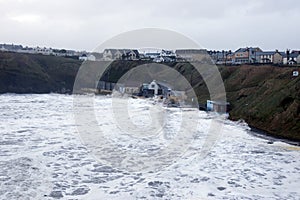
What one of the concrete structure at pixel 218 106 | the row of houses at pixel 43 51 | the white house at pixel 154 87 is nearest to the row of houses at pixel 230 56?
the row of houses at pixel 43 51

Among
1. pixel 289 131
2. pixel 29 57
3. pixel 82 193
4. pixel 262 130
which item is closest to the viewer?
pixel 82 193

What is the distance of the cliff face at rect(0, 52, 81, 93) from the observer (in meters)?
38.2

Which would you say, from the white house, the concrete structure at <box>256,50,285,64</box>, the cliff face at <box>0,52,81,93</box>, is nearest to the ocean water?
the white house

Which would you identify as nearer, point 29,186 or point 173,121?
point 29,186

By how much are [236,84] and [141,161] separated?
60.6 feet

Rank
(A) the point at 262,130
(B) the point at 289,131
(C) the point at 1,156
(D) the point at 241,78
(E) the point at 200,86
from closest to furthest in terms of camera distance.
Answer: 1. (C) the point at 1,156
2. (B) the point at 289,131
3. (A) the point at 262,130
4. (D) the point at 241,78
5. (E) the point at 200,86

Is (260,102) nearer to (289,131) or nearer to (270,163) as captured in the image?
(289,131)

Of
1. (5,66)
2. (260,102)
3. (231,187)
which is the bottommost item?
(231,187)

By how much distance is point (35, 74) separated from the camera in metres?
41.3

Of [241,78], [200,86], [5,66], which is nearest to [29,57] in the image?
[5,66]

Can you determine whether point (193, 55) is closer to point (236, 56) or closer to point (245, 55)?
point (236, 56)

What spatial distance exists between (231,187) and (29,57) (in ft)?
145

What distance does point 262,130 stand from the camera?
16.1 m

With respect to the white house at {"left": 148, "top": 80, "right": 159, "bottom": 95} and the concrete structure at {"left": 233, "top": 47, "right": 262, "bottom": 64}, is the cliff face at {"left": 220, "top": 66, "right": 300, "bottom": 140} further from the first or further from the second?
the concrete structure at {"left": 233, "top": 47, "right": 262, "bottom": 64}
